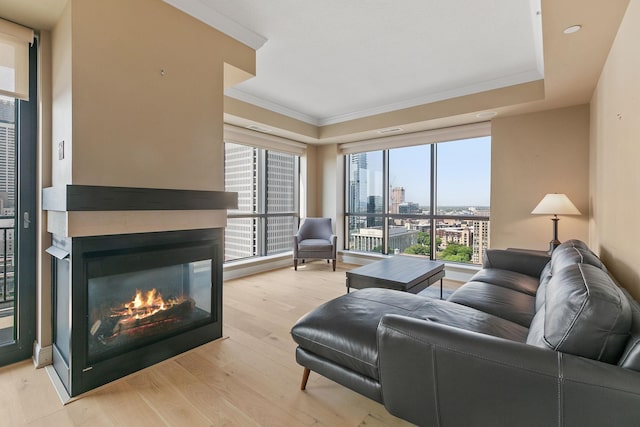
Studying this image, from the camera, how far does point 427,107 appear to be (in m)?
4.10

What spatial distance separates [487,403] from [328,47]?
2.90m

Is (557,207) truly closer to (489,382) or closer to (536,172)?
(536,172)

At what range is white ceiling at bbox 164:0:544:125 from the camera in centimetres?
228

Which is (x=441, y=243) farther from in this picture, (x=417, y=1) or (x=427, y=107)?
(x=417, y=1)

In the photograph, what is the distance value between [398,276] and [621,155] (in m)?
1.84

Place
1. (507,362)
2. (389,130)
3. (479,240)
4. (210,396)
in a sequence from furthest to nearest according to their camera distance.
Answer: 1. (389,130)
2. (479,240)
3. (210,396)
4. (507,362)

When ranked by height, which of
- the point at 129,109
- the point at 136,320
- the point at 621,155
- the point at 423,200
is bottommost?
the point at 136,320

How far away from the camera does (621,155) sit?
1.93m

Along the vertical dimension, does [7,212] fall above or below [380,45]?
below

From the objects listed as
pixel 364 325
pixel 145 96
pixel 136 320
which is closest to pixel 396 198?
pixel 364 325

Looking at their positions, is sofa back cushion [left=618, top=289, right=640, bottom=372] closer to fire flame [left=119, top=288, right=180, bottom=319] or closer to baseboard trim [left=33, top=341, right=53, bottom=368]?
fire flame [left=119, top=288, right=180, bottom=319]

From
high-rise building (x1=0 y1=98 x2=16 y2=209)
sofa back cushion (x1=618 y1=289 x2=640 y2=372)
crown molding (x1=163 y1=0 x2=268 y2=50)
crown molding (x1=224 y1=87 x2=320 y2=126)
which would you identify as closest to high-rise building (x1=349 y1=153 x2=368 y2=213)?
crown molding (x1=224 y1=87 x2=320 y2=126)

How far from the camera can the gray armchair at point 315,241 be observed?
195 inches

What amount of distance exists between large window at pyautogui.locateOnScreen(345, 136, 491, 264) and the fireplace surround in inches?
140
